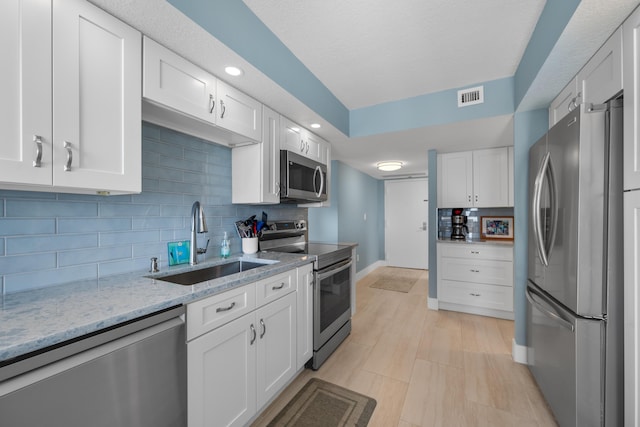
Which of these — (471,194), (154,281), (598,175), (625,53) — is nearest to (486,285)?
(471,194)

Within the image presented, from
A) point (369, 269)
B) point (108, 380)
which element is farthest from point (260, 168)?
point (369, 269)

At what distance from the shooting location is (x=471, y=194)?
3648 millimetres

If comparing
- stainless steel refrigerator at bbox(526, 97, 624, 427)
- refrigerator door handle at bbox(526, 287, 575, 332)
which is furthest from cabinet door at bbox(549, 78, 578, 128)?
refrigerator door handle at bbox(526, 287, 575, 332)

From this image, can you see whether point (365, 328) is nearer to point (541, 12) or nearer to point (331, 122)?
point (331, 122)

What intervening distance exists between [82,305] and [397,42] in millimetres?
2253

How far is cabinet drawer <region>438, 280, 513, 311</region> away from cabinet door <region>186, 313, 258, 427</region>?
2.90 metres

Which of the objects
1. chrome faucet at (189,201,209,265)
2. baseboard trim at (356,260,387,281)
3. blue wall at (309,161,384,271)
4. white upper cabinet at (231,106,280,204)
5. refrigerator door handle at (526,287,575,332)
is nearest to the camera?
refrigerator door handle at (526,287,575,332)

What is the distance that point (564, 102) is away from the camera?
186 centimetres

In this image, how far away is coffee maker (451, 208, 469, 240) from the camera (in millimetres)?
3865

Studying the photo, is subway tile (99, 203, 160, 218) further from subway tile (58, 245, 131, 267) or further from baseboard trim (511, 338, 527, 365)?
baseboard trim (511, 338, 527, 365)

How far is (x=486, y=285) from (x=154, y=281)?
141 inches

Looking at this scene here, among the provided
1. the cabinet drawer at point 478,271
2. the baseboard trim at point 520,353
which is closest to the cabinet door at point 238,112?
the baseboard trim at point 520,353

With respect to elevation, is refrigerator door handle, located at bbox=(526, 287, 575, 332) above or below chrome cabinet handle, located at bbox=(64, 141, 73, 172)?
below

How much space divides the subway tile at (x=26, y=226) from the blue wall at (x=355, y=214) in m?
3.23
